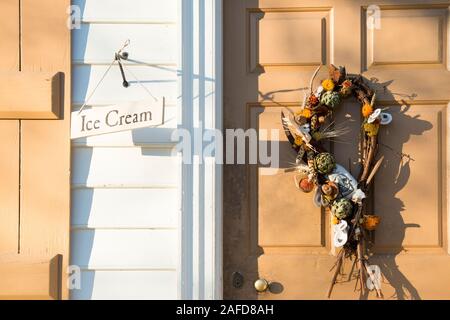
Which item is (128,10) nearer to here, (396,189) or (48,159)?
(48,159)

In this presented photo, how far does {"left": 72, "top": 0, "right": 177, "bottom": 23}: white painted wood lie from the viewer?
210 cm

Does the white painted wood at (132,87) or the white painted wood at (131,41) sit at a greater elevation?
the white painted wood at (131,41)

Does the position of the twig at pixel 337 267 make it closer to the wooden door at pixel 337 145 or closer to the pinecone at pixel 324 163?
the wooden door at pixel 337 145

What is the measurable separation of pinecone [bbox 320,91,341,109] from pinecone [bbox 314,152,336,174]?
0.73 ft

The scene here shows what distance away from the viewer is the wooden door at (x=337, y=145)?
2.15 meters

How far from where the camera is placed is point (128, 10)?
2105 mm

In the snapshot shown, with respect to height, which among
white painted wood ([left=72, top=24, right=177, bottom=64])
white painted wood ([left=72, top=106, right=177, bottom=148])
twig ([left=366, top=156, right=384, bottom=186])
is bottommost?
twig ([left=366, top=156, right=384, bottom=186])

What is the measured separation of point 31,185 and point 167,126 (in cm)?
66

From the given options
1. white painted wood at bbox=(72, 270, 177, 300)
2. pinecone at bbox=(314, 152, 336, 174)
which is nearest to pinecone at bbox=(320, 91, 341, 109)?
pinecone at bbox=(314, 152, 336, 174)

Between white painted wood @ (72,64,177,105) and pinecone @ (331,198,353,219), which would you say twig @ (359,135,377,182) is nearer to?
pinecone @ (331,198,353,219)

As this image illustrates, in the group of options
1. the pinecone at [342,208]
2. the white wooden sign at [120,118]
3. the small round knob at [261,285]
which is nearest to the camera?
the white wooden sign at [120,118]

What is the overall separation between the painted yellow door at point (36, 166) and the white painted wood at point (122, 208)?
6 centimetres

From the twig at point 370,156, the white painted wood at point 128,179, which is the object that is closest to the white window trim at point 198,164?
the white painted wood at point 128,179

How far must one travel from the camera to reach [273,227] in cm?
217
